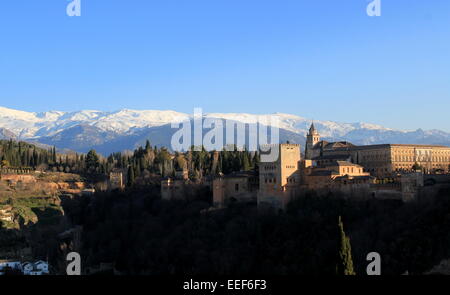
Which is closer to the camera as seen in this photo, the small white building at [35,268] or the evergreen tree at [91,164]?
the small white building at [35,268]

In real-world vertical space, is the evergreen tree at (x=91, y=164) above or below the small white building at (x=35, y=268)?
above

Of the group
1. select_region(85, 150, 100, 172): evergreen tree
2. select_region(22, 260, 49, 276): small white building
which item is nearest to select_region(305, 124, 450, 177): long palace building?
select_region(22, 260, 49, 276): small white building

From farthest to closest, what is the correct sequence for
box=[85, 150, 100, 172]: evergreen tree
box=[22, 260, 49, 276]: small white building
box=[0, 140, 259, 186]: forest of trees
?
box=[85, 150, 100, 172]: evergreen tree, box=[0, 140, 259, 186]: forest of trees, box=[22, 260, 49, 276]: small white building

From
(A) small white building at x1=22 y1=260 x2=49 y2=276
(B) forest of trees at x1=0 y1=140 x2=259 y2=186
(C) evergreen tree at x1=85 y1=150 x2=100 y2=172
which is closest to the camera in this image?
(A) small white building at x1=22 y1=260 x2=49 y2=276

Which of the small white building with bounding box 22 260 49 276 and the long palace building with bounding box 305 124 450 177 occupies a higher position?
the long palace building with bounding box 305 124 450 177

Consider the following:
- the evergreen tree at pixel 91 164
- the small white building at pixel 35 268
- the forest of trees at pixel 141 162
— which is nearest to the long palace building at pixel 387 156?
the forest of trees at pixel 141 162

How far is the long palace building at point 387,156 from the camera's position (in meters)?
50.2

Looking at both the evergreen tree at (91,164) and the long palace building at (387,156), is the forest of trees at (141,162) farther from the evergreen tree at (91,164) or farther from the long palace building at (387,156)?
the long palace building at (387,156)

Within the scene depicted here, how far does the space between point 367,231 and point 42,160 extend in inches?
1792

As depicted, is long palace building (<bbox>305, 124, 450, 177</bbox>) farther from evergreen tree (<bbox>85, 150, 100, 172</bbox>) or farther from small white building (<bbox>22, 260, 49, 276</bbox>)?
evergreen tree (<bbox>85, 150, 100, 172</bbox>)

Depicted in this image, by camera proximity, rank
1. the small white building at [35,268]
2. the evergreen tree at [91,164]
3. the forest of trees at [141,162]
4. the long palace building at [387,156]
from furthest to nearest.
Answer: the evergreen tree at [91,164], the forest of trees at [141,162], the long palace building at [387,156], the small white building at [35,268]

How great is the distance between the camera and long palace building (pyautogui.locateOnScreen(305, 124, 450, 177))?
50188 millimetres

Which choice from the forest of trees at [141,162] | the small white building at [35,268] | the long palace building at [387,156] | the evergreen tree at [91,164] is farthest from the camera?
the evergreen tree at [91,164]
